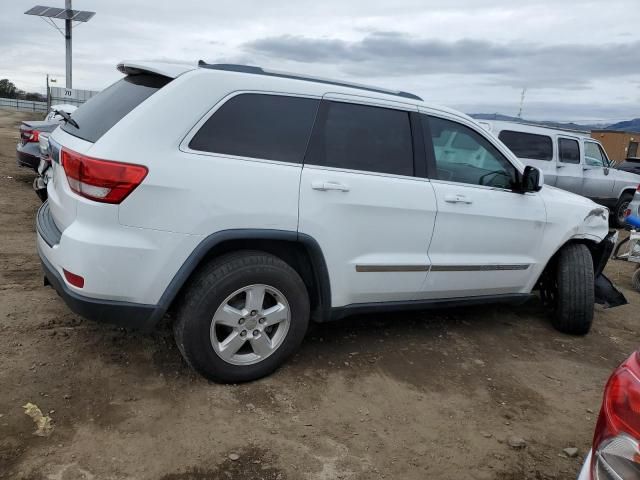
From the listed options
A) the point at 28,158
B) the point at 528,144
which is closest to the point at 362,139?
the point at 28,158

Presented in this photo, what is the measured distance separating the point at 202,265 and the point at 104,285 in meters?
0.53

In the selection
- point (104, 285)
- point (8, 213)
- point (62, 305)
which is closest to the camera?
point (104, 285)

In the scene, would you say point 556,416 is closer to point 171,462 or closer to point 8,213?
point 171,462

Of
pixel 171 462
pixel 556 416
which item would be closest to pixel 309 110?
pixel 171 462

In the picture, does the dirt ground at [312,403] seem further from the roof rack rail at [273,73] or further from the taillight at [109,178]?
the roof rack rail at [273,73]

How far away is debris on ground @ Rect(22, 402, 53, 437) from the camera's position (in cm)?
275

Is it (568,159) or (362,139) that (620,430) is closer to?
(362,139)

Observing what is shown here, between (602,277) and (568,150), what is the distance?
246 inches

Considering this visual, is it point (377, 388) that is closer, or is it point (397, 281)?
point (377, 388)

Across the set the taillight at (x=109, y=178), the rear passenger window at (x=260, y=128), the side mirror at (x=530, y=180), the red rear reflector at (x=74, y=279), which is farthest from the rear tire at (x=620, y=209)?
the red rear reflector at (x=74, y=279)

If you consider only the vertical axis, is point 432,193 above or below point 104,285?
above

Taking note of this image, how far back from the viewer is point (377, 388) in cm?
350

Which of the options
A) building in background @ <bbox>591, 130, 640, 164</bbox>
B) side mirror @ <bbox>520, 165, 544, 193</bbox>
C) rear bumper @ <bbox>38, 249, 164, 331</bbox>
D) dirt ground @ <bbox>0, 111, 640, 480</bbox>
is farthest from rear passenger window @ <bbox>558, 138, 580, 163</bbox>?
building in background @ <bbox>591, 130, 640, 164</bbox>

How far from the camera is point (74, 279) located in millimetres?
2900
